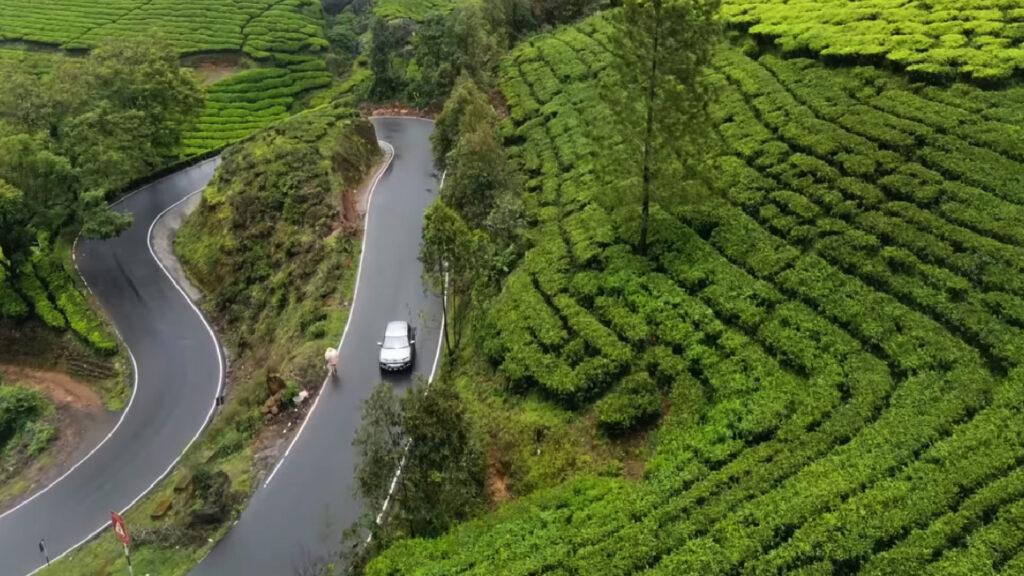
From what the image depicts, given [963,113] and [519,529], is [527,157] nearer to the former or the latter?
[963,113]

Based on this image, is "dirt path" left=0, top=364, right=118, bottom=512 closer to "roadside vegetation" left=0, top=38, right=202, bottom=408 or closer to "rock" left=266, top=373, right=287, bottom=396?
"roadside vegetation" left=0, top=38, right=202, bottom=408

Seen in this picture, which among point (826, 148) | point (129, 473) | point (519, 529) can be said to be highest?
point (826, 148)

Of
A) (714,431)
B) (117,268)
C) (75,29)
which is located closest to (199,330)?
(117,268)

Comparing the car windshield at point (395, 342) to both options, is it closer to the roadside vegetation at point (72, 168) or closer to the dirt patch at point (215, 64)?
the roadside vegetation at point (72, 168)

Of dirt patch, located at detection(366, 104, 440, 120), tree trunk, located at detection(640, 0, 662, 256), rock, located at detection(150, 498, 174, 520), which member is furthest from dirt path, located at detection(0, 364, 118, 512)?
dirt patch, located at detection(366, 104, 440, 120)

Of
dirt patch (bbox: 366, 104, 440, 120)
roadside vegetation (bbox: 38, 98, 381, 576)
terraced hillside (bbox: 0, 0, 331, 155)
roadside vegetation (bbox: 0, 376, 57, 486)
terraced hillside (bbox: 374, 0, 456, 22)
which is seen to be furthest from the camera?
terraced hillside (bbox: 374, 0, 456, 22)
